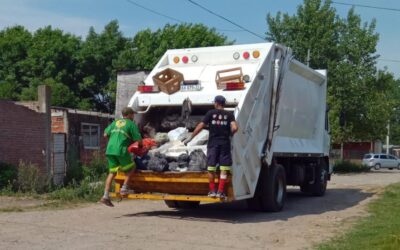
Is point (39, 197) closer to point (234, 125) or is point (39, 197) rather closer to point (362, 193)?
point (234, 125)

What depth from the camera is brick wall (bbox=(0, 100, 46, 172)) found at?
58.9 ft

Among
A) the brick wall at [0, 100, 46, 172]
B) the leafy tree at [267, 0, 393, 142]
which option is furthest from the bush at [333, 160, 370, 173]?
the brick wall at [0, 100, 46, 172]

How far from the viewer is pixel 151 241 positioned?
823 cm

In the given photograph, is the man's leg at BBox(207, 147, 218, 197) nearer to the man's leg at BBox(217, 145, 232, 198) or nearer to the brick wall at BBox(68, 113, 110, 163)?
the man's leg at BBox(217, 145, 232, 198)

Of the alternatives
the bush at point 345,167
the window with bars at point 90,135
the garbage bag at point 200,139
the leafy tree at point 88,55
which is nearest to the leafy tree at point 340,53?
the bush at point 345,167

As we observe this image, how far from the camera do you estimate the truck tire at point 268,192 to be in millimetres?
11672

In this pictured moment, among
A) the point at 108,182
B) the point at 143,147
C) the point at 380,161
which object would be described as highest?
the point at 143,147

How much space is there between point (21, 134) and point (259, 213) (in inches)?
368

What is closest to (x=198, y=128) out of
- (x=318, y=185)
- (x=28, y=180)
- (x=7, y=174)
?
(x=318, y=185)

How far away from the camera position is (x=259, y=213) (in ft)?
39.0

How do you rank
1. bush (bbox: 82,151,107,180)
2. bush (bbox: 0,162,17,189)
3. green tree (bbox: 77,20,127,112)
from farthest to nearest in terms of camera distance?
green tree (bbox: 77,20,127,112) < bush (bbox: 82,151,107,180) < bush (bbox: 0,162,17,189)

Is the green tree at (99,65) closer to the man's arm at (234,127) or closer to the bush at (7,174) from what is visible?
the bush at (7,174)

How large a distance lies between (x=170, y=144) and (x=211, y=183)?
1.30m

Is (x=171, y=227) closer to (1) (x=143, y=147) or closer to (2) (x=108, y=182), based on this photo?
(2) (x=108, y=182)
